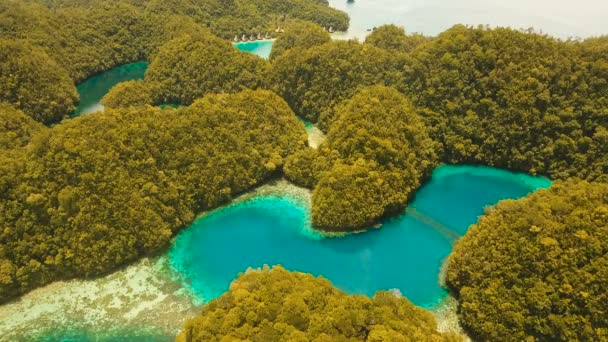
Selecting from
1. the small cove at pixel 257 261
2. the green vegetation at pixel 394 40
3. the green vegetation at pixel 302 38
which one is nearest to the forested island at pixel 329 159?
the green vegetation at pixel 394 40

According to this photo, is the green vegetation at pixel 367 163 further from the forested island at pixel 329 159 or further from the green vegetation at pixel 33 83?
the green vegetation at pixel 33 83

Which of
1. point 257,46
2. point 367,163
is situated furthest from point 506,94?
point 257,46

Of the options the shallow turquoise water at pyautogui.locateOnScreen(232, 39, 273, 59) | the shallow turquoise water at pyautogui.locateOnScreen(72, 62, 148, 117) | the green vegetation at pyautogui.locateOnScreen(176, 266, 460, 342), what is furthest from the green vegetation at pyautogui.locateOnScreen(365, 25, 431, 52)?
the green vegetation at pyautogui.locateOnScreen(176, 266, 460, 342)

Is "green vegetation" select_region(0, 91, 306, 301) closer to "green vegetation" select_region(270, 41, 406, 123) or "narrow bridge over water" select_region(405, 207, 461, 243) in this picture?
"green vegetation" select_region(270, 41, 406, 123)

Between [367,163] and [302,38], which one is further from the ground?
[302,38]

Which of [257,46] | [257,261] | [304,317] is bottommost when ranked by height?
[257,261]

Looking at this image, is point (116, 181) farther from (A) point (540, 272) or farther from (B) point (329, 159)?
(A) point (540, 272)

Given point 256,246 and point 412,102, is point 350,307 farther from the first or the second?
point 412,102

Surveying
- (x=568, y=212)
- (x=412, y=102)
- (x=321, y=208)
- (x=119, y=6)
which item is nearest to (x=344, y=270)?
(x=321, y=208)
